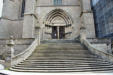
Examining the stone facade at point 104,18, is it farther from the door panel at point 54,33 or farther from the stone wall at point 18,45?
the stone wall at point 18,45

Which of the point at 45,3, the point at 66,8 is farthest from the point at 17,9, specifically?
the point at 66,8

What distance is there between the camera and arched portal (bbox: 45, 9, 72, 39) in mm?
14695

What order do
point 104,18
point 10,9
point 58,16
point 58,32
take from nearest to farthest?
1. point 104,18
2. point 58,32
3. point 10,9
4. point 58,16

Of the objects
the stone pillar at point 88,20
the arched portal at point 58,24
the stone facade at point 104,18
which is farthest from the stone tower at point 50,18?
the stone facade at point 104,18

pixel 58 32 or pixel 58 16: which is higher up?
pixel 58 16

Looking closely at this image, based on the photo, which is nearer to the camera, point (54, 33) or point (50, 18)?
point (50, 18)

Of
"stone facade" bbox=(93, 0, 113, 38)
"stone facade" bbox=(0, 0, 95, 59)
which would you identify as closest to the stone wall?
"stone facade" bbox=(0, 0, 95, 59)

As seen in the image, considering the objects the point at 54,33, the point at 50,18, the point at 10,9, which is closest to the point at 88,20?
the point at 54,33

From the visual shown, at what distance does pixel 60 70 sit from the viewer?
4.66 m

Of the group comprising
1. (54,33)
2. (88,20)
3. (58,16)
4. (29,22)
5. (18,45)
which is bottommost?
(18,45)

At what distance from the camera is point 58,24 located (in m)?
15.2

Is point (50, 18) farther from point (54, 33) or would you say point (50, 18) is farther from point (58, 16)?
point (54, 33)

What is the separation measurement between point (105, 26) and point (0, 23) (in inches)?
643

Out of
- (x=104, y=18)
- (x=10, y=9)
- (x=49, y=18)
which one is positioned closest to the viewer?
(x=104, y=18)
